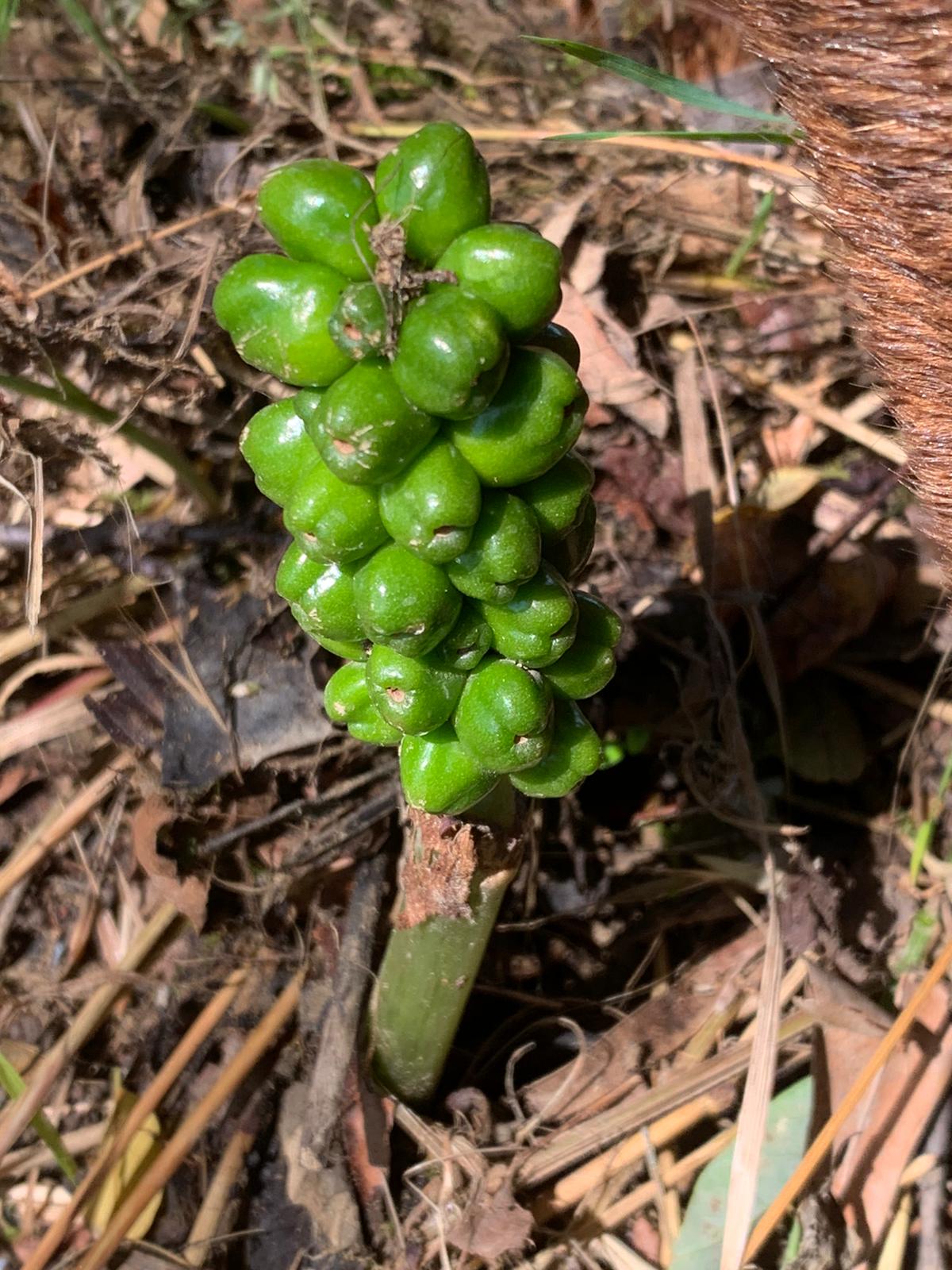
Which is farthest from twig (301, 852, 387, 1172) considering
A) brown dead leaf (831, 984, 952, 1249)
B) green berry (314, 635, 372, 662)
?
brown dead leaf (831, 984, 952, 1249)

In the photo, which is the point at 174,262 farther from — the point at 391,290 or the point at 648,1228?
Result: the point at 648,1228

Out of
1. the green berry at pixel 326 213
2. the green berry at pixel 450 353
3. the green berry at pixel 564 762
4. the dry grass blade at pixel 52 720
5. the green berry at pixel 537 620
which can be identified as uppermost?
the green berry at pixel 326 213

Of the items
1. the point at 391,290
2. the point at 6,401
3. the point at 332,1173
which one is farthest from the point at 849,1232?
the point at 6,401

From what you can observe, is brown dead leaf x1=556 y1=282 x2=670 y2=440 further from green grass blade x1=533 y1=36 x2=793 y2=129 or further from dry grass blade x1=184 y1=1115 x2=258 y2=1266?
dry grass blade x1=184 y1=1115 x2=258 y2=1266

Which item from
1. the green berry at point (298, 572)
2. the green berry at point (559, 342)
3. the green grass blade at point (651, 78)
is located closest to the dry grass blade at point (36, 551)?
the green berry at point (298, 572)

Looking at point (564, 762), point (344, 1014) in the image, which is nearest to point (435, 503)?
point (564, 762)

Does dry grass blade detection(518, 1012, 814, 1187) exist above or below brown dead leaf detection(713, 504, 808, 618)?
below

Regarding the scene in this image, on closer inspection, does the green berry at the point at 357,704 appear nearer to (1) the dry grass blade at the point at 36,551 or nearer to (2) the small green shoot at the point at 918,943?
(1) the dry grass blade at the point at 36,551
